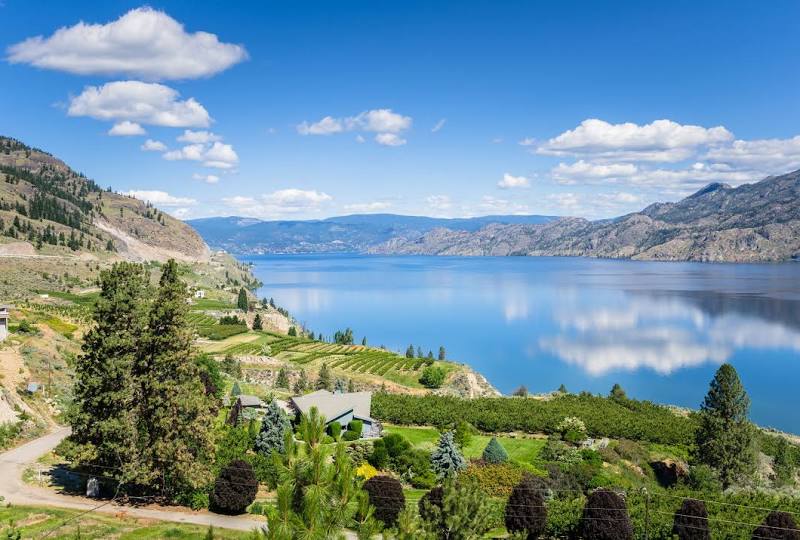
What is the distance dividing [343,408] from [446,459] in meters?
9.33

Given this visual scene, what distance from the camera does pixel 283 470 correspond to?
10344 millimetres

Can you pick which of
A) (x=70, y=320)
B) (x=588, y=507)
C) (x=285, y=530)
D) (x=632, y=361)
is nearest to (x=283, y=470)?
(x=285, y=530)

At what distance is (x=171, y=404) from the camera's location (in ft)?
80.2

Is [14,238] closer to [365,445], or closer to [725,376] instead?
[365,445]

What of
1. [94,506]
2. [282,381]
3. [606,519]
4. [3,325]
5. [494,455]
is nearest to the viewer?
[606,519]

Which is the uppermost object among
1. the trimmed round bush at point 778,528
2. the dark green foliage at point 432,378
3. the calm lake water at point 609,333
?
the trimmed round bush at point 778,528

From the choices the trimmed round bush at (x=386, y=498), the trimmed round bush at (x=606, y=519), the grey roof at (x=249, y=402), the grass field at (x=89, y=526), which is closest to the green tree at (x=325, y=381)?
the grey roof at (x=249, y=402)

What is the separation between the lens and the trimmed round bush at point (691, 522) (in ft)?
72.2

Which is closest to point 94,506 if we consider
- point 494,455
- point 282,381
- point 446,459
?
point 446,459

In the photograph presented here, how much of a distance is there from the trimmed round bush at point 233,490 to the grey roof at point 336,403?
42.6 feet

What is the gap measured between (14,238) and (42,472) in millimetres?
132641

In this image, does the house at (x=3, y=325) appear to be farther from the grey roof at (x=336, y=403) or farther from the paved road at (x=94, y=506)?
the grey roof at (x=336, y=403)

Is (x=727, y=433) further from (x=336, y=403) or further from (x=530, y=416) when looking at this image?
(x=336, y=403)

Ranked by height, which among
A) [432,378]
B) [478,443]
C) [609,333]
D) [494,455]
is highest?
[494,455]
